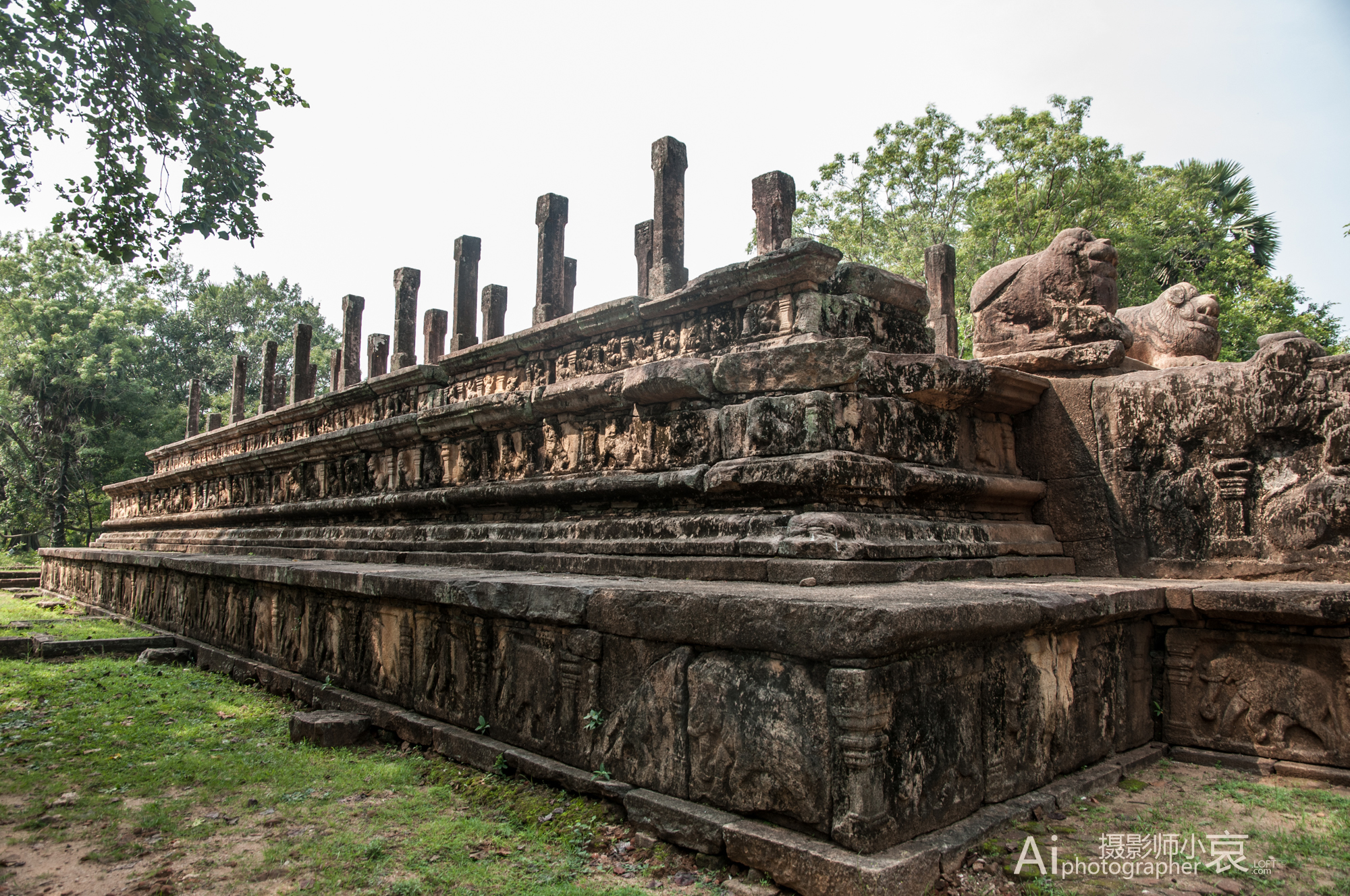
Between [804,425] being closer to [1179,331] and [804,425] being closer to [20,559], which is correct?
[1179,331]

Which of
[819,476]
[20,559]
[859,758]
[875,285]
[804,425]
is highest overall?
[875,285]

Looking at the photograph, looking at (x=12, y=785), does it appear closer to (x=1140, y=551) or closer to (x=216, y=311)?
(x=1140, y=551)

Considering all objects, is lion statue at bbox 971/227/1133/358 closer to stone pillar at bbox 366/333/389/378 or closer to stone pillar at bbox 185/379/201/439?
stone pillar at bbox 366/333/389/378

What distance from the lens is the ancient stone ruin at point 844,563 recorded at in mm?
2744

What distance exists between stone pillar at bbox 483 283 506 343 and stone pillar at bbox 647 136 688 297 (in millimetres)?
2628

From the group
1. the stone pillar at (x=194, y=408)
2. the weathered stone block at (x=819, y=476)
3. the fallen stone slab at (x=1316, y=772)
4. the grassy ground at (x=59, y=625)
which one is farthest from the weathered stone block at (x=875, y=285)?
the stone pillar at (x=194, y=408)

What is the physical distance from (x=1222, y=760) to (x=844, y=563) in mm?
2044

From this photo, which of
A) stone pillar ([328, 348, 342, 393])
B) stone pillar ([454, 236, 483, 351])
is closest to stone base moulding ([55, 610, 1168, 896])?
stone pillar ([454, 236, 483, 351])

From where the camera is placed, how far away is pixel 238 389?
46.1 feet

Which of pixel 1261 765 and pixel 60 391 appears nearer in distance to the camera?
pixel 1261 765

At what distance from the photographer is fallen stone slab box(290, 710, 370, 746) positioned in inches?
177

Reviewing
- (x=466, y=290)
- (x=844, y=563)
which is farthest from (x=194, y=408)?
(x=844, y=563)

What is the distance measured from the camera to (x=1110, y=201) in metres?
18.8

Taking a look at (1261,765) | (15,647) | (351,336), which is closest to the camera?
(1261,765)
